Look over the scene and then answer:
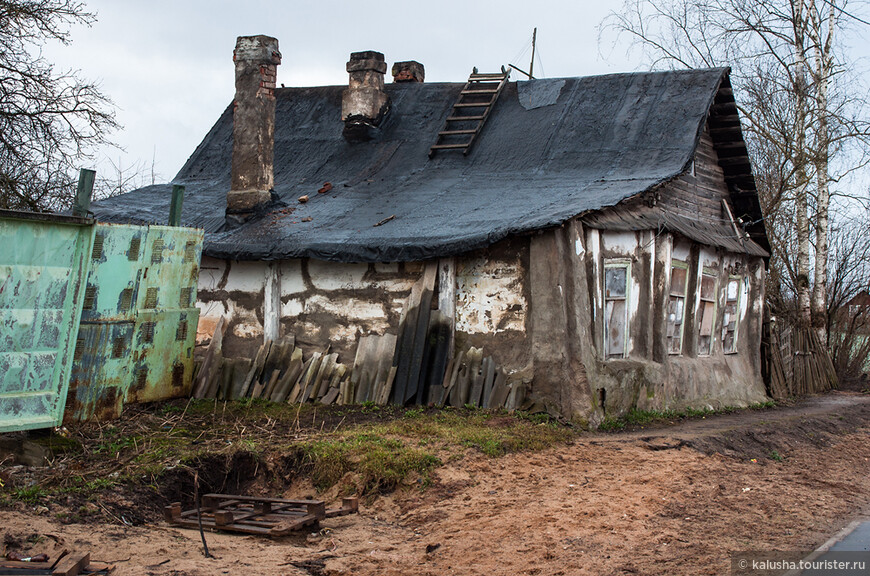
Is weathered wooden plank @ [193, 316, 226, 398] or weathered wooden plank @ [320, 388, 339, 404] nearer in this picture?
weathered wooden plank @ [320, 388, 339, 404]

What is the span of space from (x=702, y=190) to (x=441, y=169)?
4.34 m

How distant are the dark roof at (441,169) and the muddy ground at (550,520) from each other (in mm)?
3234

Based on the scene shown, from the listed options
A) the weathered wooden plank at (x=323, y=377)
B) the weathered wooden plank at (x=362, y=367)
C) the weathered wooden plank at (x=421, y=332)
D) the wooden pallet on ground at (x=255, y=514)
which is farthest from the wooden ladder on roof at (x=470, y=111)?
the wooden pallet on ground at (x=255, y=514)

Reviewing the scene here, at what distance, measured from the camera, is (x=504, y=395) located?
35.1 feet

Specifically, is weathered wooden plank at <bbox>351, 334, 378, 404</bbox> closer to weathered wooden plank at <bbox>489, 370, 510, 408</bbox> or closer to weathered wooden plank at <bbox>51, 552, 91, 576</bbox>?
weathered wooden plank at <bbox>489, 370, 510, 408</bbox>

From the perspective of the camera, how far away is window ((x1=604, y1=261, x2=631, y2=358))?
1170cm

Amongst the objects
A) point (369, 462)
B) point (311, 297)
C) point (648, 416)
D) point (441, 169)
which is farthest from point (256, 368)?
point (648, 416)

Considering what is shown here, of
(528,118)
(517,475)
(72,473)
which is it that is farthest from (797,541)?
(528,118)

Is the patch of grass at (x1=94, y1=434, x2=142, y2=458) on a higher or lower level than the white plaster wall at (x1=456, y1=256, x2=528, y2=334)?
lower

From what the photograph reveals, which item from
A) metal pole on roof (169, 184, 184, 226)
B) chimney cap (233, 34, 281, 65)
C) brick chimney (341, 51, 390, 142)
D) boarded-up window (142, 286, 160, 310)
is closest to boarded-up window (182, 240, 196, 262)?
metal pole on roof (169, 184, 184, 226)

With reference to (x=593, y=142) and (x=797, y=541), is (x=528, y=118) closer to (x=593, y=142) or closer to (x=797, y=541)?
(x=593, y=142)

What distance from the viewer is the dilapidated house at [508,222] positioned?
36.0 feet

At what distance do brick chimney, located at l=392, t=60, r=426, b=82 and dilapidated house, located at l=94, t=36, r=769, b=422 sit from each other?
0.05m

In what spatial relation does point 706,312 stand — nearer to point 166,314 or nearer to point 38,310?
point 166,314
